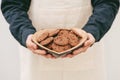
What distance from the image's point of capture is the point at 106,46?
144 centimetres

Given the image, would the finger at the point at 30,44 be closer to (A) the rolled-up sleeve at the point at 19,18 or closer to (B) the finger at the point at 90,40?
(A) the rolled-up sleeve at the point at 19,18

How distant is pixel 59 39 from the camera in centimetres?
73

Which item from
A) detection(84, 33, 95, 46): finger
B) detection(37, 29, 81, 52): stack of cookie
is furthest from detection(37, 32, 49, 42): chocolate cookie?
detection(84, 33, 95, 46): finger

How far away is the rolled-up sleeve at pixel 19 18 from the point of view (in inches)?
30.7

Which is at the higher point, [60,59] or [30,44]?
[30,44]

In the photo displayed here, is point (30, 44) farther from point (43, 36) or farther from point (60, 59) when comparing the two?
point (60, 59)

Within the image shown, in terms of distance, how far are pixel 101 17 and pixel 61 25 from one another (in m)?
0.13

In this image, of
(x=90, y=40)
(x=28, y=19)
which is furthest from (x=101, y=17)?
(x=28, y=19)

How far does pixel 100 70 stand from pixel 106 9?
228 mm

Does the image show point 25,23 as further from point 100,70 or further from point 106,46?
point 106,46

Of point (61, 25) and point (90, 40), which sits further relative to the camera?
point (61, 25)

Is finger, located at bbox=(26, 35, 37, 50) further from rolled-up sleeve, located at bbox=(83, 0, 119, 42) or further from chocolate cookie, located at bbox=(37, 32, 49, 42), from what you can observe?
rolled-up sleeve, located at bbox=(83, 0, 119, 42)

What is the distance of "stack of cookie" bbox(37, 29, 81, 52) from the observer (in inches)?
28.0

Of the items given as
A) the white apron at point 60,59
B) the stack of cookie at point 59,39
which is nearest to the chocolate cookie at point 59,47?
the stack of cookie at point 59,39
